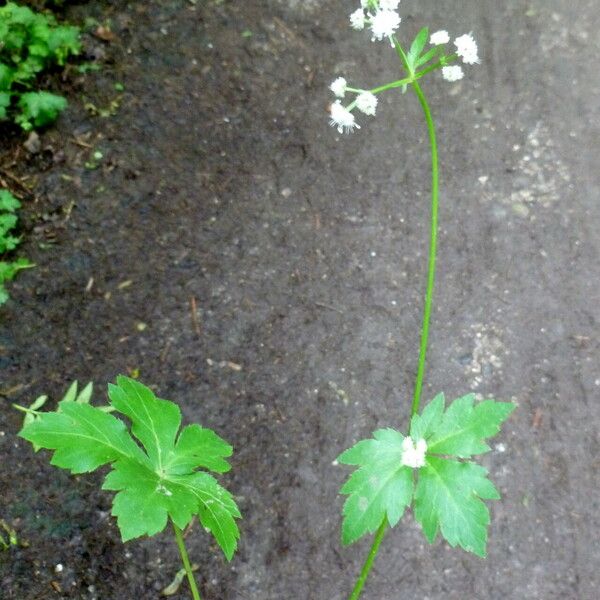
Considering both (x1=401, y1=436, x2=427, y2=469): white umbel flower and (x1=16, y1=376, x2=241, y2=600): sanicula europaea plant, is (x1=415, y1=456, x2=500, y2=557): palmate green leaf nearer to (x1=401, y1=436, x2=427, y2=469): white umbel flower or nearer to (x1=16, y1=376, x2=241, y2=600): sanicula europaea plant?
(x1=401, y1=436, x2=427, y2=469): white umbel flower

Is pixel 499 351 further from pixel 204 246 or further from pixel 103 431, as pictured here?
pixel 103 431

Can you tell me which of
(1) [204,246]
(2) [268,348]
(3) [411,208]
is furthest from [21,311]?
(3) [411,208]

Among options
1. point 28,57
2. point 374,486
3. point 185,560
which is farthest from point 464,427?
point 28,57

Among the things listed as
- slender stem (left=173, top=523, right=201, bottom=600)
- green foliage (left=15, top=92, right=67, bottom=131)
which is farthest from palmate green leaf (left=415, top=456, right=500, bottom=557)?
green foliage (left=15, top=92, right=67, bottom=131)

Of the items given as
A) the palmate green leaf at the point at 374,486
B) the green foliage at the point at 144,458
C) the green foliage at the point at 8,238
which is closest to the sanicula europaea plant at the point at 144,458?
the green foliage at the point at 144,458

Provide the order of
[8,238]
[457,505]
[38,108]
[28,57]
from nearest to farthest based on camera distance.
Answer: [457,505] → [8,238] → [38,108] → [28,57]

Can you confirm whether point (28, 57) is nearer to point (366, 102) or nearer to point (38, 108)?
point (38, 108)
